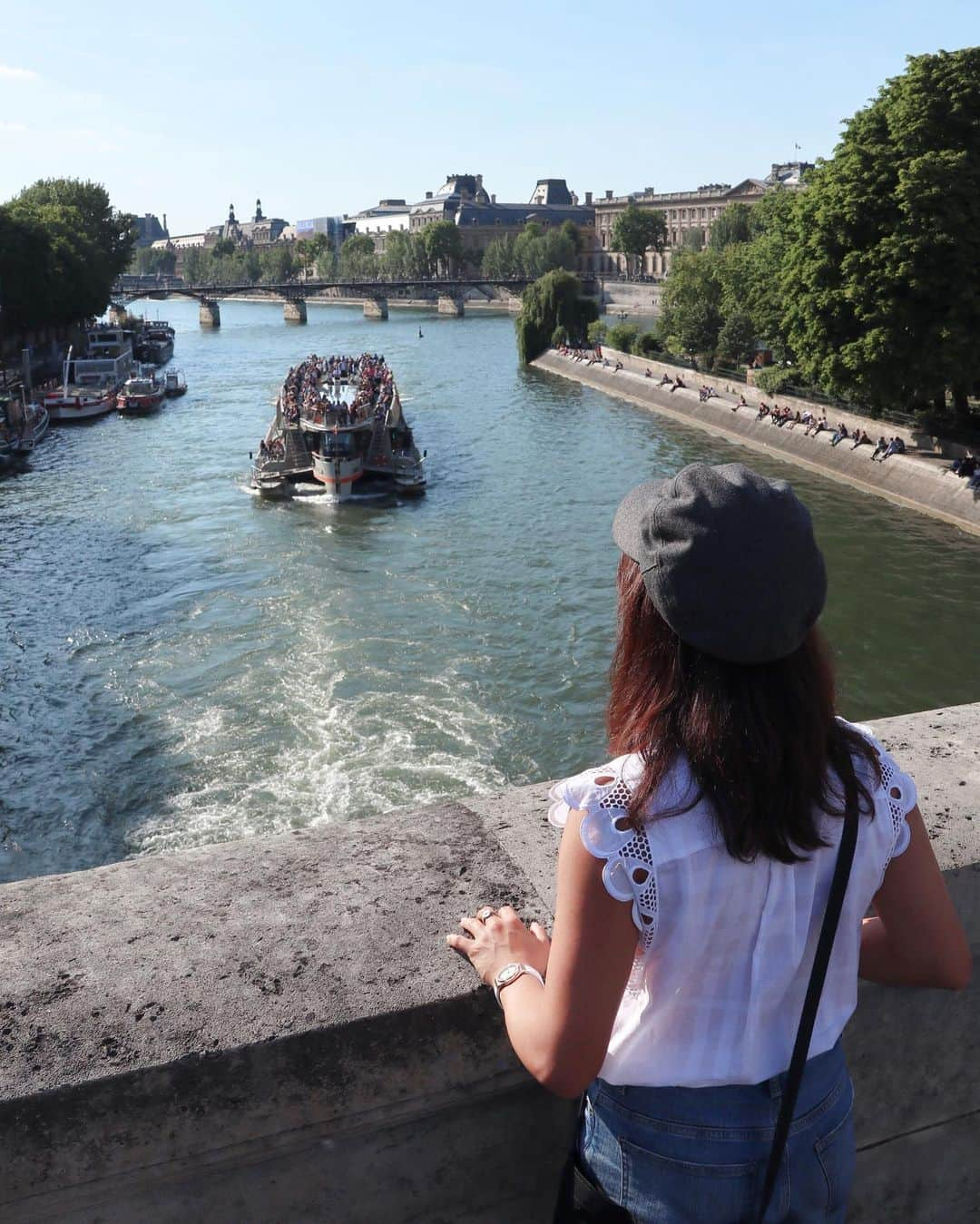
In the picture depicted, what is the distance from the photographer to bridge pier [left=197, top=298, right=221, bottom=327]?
324ft

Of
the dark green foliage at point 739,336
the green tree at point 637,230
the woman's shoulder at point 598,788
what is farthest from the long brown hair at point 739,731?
the green tree at point 637,230

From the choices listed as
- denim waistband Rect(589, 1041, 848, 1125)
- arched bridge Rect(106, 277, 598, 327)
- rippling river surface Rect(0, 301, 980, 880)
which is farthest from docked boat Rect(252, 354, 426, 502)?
arched bridge Rect(106, 277, 598, 327)

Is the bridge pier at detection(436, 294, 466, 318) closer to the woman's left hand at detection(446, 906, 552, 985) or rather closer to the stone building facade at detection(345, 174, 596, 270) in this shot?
→ the stone building facade at detection(345, 174, 596, 270)

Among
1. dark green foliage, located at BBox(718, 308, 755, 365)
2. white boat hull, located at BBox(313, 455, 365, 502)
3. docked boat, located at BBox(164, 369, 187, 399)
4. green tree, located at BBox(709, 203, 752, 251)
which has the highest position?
green tree, located at BBox(709, 203, 752, 251)

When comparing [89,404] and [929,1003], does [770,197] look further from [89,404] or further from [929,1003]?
[929,1003]

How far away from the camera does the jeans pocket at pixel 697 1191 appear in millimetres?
1326

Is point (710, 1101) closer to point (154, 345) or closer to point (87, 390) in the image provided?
point (87, 390)

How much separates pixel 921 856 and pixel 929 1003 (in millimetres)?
588

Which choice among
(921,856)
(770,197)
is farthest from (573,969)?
(770,197)

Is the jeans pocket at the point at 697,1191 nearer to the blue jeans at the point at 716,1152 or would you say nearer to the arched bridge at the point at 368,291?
the blue jeans at the point at 716,1152

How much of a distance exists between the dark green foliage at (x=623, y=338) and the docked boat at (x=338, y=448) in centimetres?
2022

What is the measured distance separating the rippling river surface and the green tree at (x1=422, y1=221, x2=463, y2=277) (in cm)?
10003

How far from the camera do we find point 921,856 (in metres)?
1.41

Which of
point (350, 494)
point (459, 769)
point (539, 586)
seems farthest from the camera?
point (350, 494)
